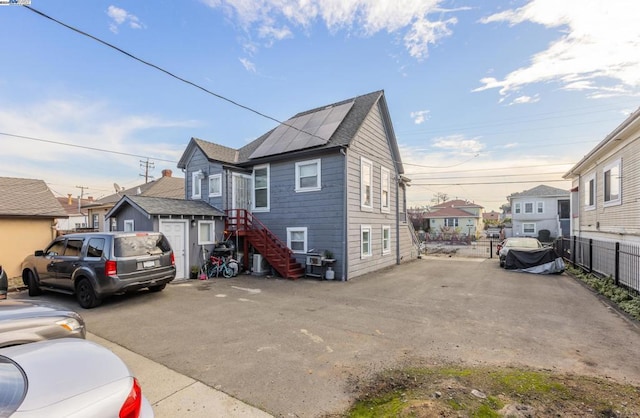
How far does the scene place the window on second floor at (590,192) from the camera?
527 inches

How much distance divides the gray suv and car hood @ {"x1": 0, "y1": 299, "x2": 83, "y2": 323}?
325cm

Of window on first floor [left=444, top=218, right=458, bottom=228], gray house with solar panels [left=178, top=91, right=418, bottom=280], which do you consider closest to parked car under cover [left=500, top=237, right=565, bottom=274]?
gray house with solar panels [left=178, top=91, right=418, bottom=280]

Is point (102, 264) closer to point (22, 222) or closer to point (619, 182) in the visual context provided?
point (22, 222)

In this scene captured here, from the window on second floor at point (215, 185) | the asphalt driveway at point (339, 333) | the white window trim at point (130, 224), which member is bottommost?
the asphalt driveway at point (339, 333)

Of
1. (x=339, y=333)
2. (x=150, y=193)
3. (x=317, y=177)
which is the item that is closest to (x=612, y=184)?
(x=317, y=177)

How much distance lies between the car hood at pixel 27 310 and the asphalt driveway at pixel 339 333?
139 cm

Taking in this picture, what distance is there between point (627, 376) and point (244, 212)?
40.8 feet

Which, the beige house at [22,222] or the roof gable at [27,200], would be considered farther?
the roof gable at [27,200]

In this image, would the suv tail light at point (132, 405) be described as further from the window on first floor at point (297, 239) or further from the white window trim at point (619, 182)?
the white window trim at point (619, 182)

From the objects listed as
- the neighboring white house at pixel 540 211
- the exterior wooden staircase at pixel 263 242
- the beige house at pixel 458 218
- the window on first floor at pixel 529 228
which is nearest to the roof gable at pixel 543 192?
the neighboring white house at pixel 540 211

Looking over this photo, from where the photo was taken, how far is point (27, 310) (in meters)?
3.81

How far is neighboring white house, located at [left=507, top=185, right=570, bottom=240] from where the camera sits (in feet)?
117

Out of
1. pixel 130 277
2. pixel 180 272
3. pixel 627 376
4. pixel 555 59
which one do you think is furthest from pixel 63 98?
pixel 555 59

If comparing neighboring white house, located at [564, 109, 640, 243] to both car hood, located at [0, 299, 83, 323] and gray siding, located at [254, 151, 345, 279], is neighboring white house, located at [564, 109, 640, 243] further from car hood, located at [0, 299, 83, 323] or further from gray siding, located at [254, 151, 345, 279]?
car hood, located at [0, 299, 83, 323]
